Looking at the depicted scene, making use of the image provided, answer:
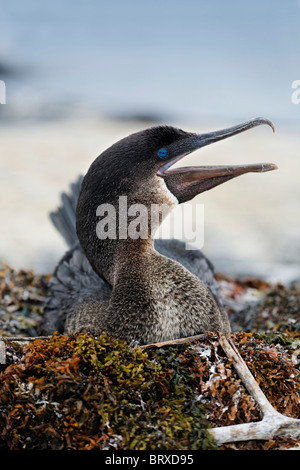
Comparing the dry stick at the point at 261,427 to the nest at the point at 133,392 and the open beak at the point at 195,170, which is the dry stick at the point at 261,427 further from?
the open beak at the point at 195,170

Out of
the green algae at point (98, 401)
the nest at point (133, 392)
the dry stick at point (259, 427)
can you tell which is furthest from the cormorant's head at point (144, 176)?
the dry stick at point (259, 427)

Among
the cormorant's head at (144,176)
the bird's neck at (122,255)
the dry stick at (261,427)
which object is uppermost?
the cormorant's head at (144,176)

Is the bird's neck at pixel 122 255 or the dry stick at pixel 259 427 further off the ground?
the bird's neck at pixel 122 255

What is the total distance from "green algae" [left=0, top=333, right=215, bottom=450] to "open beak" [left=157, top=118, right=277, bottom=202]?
1.53 meters

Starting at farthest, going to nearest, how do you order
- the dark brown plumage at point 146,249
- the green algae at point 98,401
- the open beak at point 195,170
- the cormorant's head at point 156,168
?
the open beak at point 195,170
the cormorant's head at point 156,168
the dark brown plumage at point 146,249
the green algae at point 98,401

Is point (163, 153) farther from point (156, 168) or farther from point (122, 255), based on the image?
point (122, 255)

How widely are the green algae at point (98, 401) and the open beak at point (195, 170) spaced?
5.01ft

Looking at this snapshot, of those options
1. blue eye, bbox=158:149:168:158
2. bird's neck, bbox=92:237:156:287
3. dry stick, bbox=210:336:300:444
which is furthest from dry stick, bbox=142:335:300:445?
blue eye, bbox=158:149:168:158

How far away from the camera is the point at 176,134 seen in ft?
13.9

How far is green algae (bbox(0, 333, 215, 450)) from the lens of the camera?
279 centimetres

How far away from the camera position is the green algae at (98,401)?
279cm

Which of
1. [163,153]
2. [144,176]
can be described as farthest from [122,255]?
[163,153]

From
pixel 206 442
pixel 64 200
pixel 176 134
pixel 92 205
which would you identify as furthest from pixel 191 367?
pixel 64 200

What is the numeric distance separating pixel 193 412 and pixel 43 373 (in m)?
0.92
